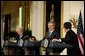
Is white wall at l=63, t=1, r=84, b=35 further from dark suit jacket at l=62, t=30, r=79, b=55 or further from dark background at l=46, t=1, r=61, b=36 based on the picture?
dark suit jacket at l=62, t=30, r=79, b=55

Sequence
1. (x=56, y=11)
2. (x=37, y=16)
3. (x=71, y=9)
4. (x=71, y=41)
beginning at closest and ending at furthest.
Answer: (x=71, y=41) → (x=71, y=9) → (x=56, y=11) → (x=37, y=16)

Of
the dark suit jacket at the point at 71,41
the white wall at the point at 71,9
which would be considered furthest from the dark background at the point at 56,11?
the dark suit jacket at the point at 71,41

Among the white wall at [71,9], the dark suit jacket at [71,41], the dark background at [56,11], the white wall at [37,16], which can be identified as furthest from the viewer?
the white wall at [37,16]

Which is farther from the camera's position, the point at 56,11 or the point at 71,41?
the point at 56,11

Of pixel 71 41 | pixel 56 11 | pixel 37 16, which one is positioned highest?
pixel 56 11

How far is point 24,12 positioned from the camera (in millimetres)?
7395

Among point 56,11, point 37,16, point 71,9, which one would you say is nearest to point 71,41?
point 71,9

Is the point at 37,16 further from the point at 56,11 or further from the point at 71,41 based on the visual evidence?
the point at 71,41

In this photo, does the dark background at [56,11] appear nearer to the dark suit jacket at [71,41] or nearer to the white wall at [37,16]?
the white wall at [37,16]

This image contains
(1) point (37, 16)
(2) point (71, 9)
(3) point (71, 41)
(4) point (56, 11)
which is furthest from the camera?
(1) point (37, 16)

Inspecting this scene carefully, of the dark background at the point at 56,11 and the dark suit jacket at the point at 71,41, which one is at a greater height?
the dark background at the point at 56,11

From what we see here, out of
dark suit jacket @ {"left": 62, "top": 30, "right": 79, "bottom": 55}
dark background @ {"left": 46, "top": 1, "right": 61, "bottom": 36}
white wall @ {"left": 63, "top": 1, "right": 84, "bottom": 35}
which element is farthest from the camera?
dark background @ {"left": 46, "top": 1, "right": 61, "bottom": 36}

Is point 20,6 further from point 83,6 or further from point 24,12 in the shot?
point 83,6

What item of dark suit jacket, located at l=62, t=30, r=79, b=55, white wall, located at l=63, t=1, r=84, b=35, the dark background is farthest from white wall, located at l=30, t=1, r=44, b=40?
dark suit jacket, located at l=62, t=30, r=79, b=55
